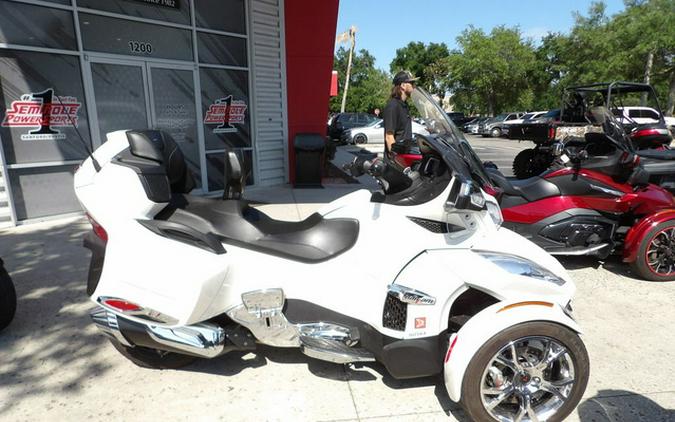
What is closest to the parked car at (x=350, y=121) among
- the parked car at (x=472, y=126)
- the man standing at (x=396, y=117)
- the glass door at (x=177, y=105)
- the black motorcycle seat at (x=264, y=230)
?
the glass door at (x=177, y=105)

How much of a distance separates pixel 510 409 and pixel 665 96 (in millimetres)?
47607

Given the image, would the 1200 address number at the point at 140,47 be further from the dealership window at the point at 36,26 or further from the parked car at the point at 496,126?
the parked car at the point at 496,126

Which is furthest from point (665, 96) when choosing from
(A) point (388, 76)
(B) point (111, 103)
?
(B) point (111, 103)

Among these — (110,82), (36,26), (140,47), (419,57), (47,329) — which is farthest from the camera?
(419,57)

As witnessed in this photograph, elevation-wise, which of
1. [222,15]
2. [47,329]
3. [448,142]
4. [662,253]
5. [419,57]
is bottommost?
[47,329]

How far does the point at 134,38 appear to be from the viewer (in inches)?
266

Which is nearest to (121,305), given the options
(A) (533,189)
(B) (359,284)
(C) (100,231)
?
(C) (100,231)

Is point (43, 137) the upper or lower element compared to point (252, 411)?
upper

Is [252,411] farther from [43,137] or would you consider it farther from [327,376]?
[43,137]

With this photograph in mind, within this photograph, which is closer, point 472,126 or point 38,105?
point 38,105

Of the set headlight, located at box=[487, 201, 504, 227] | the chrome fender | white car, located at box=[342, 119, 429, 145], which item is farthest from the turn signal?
white car, located at box=[342, 119, 429, 145]

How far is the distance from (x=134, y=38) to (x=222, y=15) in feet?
6.09

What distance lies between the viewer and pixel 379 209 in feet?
7.36

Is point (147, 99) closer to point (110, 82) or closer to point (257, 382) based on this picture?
point (110, 82)
